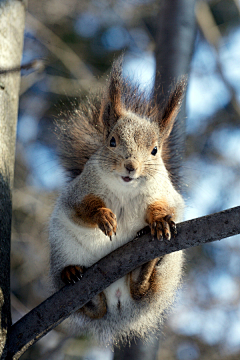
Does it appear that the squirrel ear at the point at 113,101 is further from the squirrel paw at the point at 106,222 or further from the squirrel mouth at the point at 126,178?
the squirrel paw at the point at 106,222

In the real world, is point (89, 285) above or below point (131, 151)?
below

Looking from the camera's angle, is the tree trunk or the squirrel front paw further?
the tree trunk

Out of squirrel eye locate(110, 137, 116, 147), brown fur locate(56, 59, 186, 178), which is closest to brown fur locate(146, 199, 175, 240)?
squirrel eye locate(110, 137, 116, 147)

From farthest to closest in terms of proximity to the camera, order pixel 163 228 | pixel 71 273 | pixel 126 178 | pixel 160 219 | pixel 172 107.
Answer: pixel 172 107 → pixel 71 273 → pixel 126 178 → pixel 160 219 → pixel 163 228

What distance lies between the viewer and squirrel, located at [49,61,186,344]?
199cm

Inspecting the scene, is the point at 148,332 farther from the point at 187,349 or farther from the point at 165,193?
the point at 187,349

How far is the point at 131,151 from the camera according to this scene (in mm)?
1976

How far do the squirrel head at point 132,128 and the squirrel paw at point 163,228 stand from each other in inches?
11.4

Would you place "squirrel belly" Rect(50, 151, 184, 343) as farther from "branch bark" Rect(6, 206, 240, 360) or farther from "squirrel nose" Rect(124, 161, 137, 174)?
"branch bark" Rect(6, 206, 240, 360)

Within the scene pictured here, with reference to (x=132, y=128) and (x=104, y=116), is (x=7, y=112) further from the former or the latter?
(x=132, y=128)

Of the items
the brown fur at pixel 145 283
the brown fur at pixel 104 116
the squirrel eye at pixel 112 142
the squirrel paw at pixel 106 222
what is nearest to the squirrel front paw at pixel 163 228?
the squirrel paw at pixel 106 222

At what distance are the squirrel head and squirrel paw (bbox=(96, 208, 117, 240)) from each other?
0.71ft

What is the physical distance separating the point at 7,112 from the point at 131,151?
0.79 metres

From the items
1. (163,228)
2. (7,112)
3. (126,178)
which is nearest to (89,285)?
(163,228)
